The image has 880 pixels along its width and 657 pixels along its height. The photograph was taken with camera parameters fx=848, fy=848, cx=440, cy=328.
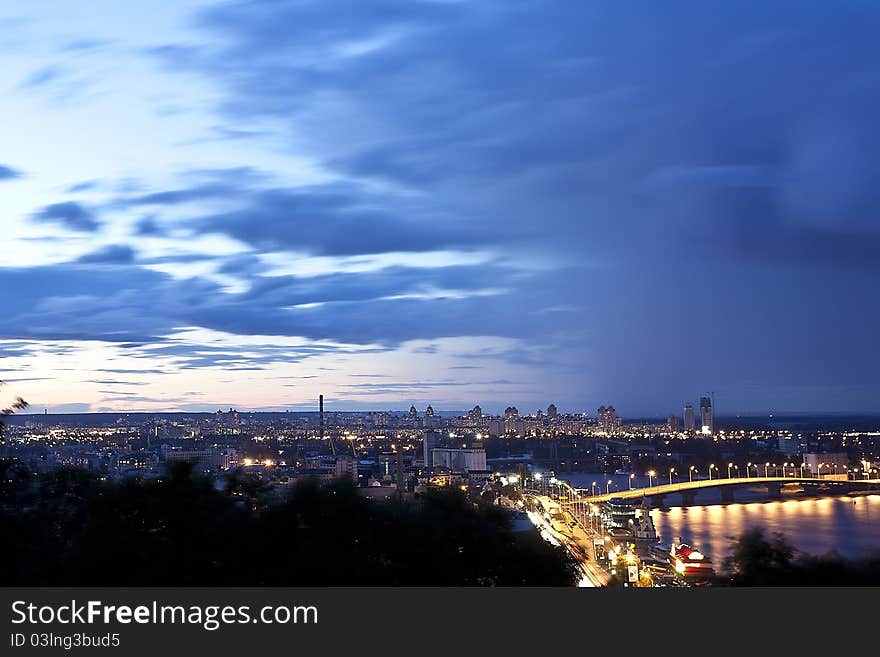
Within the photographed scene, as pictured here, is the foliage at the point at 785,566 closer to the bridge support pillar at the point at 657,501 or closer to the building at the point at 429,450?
the bridge support pillar at the point at 657,501

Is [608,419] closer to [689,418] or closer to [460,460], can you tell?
[689,418]

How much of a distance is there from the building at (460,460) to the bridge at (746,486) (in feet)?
21.5

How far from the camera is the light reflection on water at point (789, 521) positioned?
16.7 metres

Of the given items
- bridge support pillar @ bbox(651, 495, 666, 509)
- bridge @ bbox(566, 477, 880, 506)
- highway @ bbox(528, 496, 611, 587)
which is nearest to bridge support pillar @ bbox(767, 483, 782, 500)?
bridge @ bbox(566, 477, 880, 506)

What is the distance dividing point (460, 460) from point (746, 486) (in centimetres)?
1170

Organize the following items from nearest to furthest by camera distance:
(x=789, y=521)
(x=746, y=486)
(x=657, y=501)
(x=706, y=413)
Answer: (x=789, y=521) < (x=657, y=501) < (x=746, y=486) < (x=706, y=413)

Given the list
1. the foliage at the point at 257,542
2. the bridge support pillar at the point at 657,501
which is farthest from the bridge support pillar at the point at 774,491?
the foliage at the point at 257,542

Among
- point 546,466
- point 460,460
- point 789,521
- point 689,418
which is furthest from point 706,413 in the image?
point 789,521

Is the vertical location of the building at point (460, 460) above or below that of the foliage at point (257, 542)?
below

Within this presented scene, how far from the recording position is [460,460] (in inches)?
1438

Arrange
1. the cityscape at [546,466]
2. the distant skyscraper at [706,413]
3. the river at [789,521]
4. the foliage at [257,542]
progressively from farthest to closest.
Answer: the distant skyscraper at [706,413]
the river at [789,521]
the cityscape at [546,466]
the foliage at [257,542]

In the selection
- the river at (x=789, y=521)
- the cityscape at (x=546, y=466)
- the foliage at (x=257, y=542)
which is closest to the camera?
the foliage at (x=257, y=542)

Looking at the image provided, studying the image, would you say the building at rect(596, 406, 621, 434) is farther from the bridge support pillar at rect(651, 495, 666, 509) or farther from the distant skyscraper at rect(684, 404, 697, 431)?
the bridge support pillar at rect(651, 495, 666, 509)
